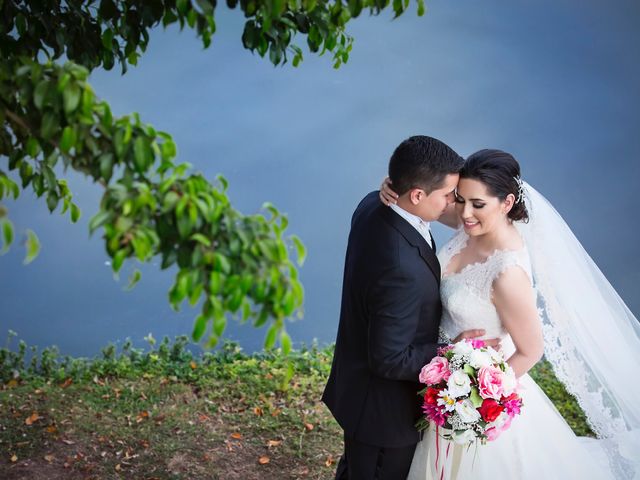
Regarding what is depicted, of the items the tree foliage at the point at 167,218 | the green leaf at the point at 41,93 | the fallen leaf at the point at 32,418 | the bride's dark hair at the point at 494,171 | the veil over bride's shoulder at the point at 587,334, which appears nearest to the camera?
the tree foliage at the point at 167,218

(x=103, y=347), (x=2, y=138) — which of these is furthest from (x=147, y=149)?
(x=103, y=347)

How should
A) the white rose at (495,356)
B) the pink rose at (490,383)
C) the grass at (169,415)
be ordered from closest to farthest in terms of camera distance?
the pink rose at (490,383) < the white rose at (495,356) < the grass at (169,415)

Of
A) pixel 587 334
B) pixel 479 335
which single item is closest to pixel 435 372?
pixel 479 335

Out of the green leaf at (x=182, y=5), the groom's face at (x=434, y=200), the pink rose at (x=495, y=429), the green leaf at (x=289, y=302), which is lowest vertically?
the green leaf at (x=289, y=302)

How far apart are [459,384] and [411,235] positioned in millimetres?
626

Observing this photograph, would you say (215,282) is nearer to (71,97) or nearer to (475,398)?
(71,97)

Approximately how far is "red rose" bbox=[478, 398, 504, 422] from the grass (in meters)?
2.20

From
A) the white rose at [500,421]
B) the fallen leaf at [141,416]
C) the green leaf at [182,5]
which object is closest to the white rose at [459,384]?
the white rose at [500,421]

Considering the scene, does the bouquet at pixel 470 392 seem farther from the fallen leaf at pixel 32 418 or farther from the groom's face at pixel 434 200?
the fallen leaf at pixel 32 418

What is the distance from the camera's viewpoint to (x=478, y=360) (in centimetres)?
278

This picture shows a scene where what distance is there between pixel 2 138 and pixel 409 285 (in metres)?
1.64

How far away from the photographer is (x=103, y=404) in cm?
551

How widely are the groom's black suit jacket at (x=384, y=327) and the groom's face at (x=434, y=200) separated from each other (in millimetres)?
90

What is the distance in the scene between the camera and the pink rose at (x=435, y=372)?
9.17 ft
